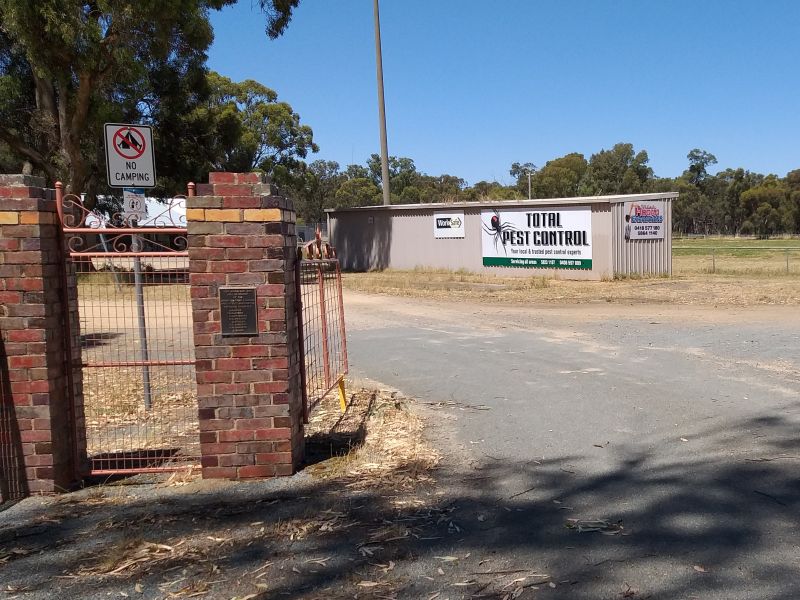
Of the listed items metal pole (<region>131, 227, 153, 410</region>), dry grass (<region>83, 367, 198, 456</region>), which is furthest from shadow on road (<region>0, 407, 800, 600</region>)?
metal pole (<region>131, 227, 153, 410</region>)

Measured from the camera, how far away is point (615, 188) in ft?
282

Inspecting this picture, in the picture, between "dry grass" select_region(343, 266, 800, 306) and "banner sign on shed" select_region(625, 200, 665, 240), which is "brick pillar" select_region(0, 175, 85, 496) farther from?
"banner sign on shed" select_region(625, 200, 665, 240)

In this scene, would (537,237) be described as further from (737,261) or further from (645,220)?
(737,261)

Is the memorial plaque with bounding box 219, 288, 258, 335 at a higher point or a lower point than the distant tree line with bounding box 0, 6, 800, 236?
lower

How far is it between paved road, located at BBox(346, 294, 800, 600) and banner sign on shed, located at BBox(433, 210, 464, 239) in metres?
15.7

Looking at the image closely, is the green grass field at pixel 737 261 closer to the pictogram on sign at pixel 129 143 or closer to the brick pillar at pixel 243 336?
the pictogram on sign at pixel 129 143

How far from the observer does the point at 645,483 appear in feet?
17.1

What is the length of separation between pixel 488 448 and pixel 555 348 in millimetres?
5495

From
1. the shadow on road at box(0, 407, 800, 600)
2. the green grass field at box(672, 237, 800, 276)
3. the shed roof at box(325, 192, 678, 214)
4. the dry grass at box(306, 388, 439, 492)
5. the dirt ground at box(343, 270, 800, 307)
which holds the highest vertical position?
the shed roof at box(325, 192, 678, 214)

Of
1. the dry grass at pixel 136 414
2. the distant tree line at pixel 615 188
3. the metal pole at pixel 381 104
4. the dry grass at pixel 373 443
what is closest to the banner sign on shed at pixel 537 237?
the metal pole at pixel 381 104

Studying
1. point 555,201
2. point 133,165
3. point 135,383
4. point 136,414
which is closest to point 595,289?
point 555,201

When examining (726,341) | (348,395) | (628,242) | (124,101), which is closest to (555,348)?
(726,341)

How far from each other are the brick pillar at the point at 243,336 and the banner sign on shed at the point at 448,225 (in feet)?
76.5

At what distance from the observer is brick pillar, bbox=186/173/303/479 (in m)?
5.24
